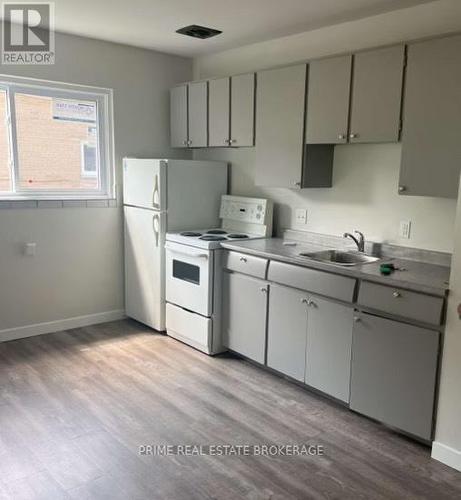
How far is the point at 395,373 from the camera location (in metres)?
2.68

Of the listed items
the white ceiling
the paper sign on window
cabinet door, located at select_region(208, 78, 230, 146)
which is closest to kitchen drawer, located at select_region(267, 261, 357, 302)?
cabinet door, located at select_region(208, 78, 230, 146)

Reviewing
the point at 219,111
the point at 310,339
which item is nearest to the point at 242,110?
the point at 219,111

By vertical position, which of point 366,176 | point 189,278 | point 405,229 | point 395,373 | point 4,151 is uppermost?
point 4,151

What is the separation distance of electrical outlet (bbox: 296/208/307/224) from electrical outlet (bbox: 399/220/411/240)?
844 millimetres

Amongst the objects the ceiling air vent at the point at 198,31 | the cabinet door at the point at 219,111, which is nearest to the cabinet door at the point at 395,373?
the cabinet door at the point at 219,111

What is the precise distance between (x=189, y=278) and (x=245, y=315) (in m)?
0.61

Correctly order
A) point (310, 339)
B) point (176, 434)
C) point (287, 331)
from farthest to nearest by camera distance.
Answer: point (287, 331)
point (310, 339)
point (176, 434)

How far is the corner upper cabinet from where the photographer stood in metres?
3.85

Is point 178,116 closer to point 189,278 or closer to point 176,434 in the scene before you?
point 189,278

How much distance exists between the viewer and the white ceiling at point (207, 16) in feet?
10.3

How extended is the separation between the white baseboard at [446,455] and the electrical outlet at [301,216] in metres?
1.90

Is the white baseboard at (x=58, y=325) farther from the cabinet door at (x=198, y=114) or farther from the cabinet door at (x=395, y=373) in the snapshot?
the cabinet door at (x=395, y=373)

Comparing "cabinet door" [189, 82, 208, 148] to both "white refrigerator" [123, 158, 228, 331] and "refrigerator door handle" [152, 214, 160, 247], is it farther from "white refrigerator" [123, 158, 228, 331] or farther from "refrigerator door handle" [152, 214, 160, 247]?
"refrigerator door handle" [152, 214, 160, 247]

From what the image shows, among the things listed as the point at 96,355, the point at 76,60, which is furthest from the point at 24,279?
the point at 76,60
